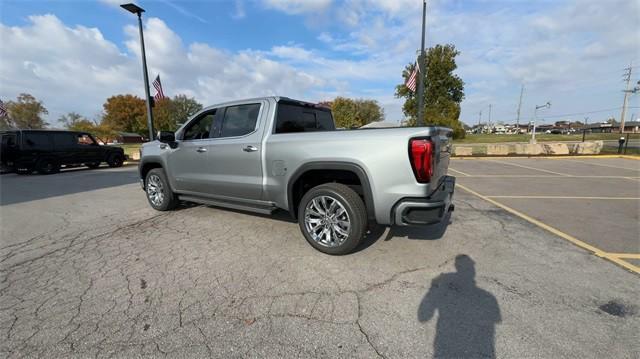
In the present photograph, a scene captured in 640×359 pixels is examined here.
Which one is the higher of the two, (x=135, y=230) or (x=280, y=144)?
(x=280, y=144)

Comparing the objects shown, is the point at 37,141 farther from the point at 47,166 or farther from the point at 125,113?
the point at 125,113

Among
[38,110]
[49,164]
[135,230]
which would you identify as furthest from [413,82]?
[38,110]

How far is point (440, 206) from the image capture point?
302cm

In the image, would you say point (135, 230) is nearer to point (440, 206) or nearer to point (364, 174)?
point (364, 174)

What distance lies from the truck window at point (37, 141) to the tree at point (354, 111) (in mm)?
43482

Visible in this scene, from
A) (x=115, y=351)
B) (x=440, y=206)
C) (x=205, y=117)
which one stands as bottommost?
(x=115, y=351)

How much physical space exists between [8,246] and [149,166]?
2.24 metres

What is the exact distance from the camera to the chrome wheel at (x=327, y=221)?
335cm

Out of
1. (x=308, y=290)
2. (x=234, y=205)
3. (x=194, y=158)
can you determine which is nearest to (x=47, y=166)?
(x=194, y=158)

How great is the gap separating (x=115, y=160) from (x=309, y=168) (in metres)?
15.3

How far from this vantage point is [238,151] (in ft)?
13.2

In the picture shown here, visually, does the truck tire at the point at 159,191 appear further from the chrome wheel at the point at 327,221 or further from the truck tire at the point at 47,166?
the truck tire at the point at 47,166

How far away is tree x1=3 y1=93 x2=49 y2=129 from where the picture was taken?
53375 millimetres

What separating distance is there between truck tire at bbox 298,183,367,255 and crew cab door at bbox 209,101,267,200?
835mm
